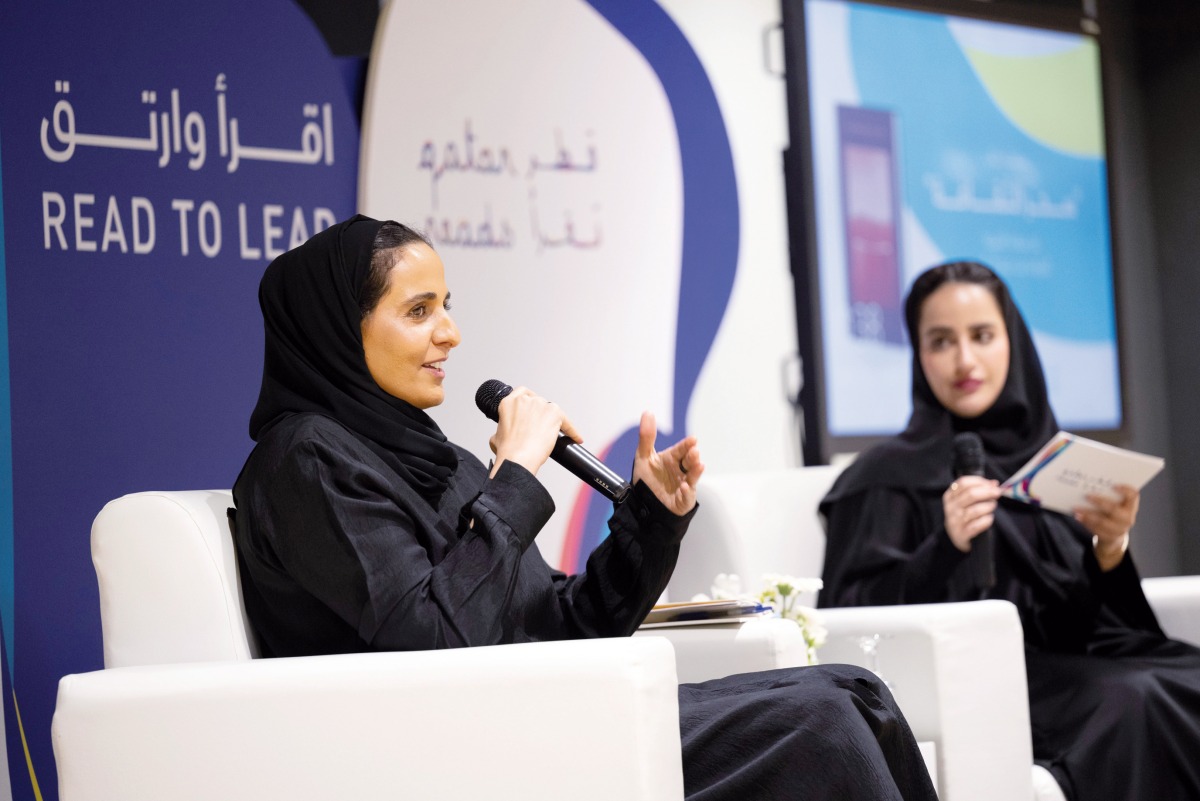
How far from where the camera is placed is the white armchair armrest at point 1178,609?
113 inches

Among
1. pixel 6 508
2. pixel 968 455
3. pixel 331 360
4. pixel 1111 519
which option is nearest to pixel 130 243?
pixel 6 508

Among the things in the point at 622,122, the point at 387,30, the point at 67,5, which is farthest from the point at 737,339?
the point at 67,5

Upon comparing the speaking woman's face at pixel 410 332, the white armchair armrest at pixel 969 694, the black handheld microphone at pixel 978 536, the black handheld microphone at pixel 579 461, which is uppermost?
the speaking woman's face at pixel 410 332

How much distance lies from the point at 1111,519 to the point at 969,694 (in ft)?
2.22

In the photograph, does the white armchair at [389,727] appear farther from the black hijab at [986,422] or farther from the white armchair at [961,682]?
the black hijab at [986,422]

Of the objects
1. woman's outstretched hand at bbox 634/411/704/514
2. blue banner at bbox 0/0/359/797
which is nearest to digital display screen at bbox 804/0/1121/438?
blue banner at bbox 0/0/359/797

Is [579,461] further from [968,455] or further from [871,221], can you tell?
[871,221]

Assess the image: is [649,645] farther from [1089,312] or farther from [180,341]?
[1089,312]

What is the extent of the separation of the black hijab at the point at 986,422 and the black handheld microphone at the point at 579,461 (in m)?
1.14

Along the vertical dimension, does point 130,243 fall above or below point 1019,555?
above

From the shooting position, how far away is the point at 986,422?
310cm

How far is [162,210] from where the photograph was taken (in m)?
2.88

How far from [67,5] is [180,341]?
2.39 ft

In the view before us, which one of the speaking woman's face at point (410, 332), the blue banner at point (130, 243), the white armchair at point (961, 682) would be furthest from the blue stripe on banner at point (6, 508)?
the white armchair at point (961, 682)
